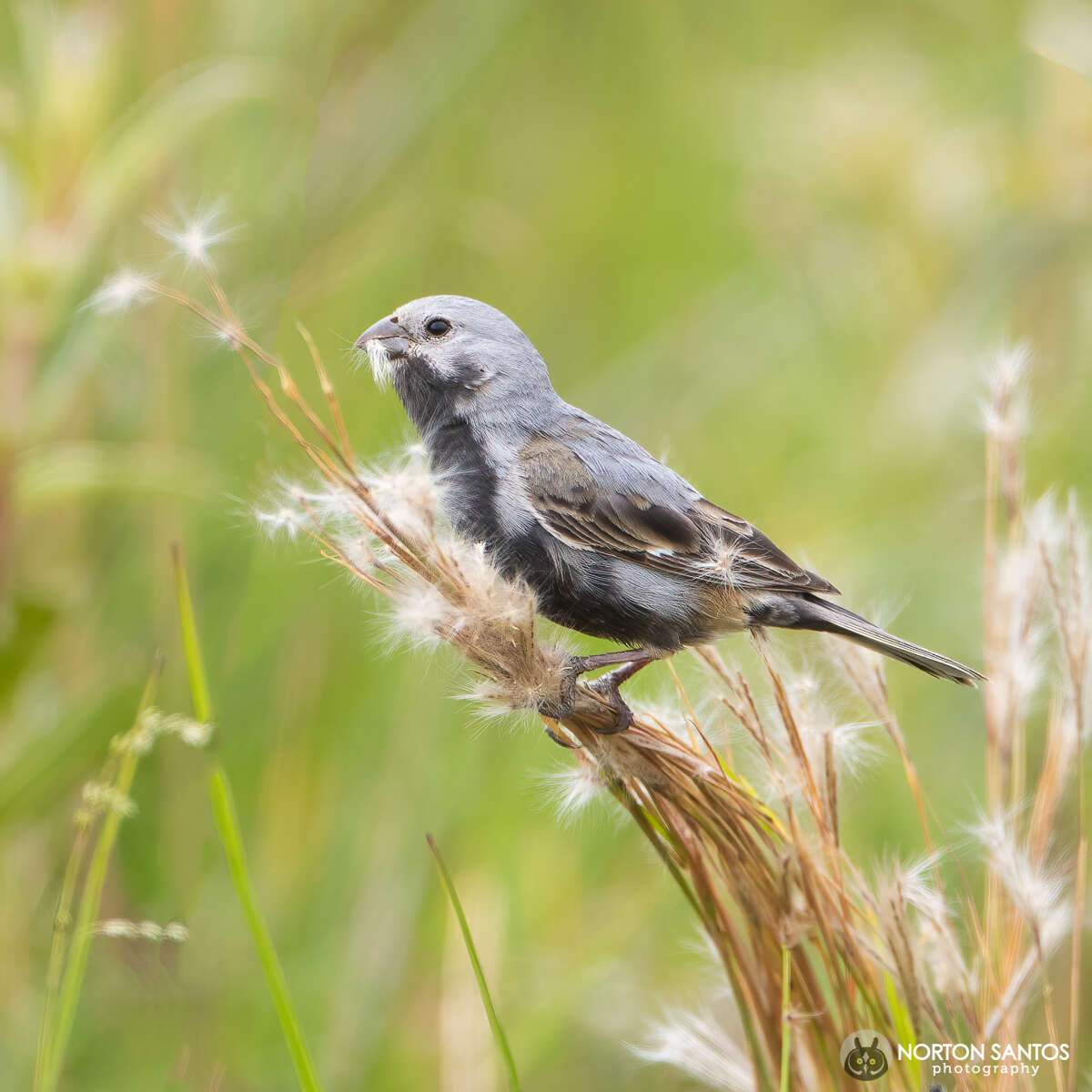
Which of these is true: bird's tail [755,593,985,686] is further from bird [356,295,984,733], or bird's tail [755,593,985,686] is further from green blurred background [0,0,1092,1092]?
green blurred background [0,0,1092,1092]

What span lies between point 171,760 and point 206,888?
0.35m

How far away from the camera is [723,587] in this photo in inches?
84.3

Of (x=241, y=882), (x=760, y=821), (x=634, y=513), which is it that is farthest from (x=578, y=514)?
(x=241, y=882)

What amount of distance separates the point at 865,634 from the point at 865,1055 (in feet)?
2.39

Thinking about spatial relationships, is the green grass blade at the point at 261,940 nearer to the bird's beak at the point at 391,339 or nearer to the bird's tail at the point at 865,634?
the bird's beak at the point at 391,339

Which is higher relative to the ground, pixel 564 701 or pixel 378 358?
pixel 378 358

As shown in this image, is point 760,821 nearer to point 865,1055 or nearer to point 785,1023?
point 785,1023

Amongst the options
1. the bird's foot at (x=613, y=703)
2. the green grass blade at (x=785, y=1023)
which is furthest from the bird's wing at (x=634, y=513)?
the green grass blade at (x=785, y=1023)

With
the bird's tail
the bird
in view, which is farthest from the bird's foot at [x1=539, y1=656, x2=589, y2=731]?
the bird's tail

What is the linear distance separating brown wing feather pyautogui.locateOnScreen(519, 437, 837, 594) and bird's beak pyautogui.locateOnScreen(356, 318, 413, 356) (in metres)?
0.32

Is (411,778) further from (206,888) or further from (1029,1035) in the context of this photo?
(1029,1035)

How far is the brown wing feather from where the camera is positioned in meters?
2.12

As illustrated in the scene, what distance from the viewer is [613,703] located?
184cm

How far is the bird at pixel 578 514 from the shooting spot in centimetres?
210
